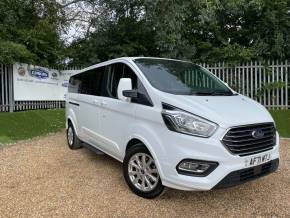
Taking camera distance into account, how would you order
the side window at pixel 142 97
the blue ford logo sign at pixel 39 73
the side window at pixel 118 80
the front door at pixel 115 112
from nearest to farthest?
the side window at pixel 142 97 → the side window at pixel 118 80 → the front door at pixel 115 112 → the blue ford logo sign at pixel 39 73

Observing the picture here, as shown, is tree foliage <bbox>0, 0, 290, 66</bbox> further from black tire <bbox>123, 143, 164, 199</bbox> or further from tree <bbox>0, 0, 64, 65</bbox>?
black tire <bbox>123, 143, 164, 199</bbox>

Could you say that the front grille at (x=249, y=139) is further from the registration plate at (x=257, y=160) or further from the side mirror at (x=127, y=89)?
the side mirror at (x=127, y=89)

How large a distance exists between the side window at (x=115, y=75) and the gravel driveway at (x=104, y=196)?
1.39 meters

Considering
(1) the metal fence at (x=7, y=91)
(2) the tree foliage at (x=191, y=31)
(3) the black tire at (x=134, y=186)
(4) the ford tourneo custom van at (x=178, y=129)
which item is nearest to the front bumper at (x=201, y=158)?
(4) the ford tourneo custom van at (x=178, y=129)

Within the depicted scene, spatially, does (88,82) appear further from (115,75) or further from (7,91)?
(7,91)

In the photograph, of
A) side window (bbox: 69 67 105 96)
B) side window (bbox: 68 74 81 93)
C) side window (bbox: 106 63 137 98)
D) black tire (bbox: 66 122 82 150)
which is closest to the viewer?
side window (bbox: 106 63 137 98)

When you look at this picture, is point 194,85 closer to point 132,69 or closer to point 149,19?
point 132,69

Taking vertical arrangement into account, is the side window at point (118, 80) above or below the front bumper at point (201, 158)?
above

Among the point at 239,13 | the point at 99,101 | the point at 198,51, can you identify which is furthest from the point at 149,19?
the point at 99,101

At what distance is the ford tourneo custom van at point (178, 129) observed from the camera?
4047 mm

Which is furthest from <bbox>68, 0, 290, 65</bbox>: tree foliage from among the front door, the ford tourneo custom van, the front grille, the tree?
the front grille

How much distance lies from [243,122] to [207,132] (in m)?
0.47

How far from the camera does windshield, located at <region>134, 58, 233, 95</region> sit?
4.93 m

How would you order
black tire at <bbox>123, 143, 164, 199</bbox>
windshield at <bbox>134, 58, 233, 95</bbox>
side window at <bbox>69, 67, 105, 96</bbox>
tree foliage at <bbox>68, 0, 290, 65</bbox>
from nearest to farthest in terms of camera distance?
black tire at <bbox>123, 143, 164, 199</bbox>
windshield at <bbox>134, 58, 233, 95</bbox>
side window at <bbox>69, 67, 105, 96</bbox>
tree foliage at <bbox>68, 0, 290, 65</bbox>
